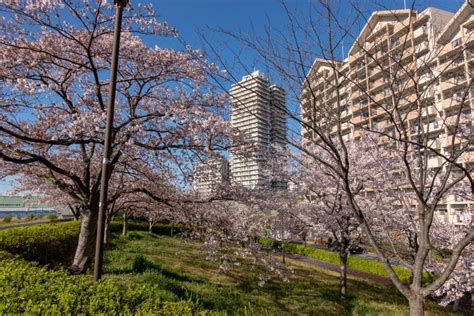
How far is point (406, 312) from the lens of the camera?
9852 millimetres

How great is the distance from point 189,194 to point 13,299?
255 inches

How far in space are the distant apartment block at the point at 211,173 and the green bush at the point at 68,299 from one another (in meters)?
4.49

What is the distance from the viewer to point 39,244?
837cm

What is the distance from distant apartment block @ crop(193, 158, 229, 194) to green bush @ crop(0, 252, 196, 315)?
449cm

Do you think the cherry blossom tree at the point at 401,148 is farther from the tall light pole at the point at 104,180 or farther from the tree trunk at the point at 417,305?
the tall light pole at the point at 104,180

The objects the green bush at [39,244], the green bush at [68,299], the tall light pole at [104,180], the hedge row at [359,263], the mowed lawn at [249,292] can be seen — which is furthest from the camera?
the hedge row at [359,263]

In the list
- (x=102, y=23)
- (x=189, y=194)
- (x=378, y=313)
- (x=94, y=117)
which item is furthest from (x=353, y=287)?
(x=102, y=23)

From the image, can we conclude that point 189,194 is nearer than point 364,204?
Yes

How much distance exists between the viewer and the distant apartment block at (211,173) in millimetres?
8195

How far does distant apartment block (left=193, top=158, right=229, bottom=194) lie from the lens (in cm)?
820

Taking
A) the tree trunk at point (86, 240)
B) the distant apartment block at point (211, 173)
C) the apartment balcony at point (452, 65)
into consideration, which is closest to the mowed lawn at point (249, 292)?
the tree trunk at point (86, 240)

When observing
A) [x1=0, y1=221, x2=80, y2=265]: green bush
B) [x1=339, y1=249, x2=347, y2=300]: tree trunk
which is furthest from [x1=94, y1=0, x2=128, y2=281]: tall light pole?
[x1=339, y1=249, x2=347, y2=300]: tree trunk

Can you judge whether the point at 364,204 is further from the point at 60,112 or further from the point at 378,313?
the point at 60,112

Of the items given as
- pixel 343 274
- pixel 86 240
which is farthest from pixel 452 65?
pixel 86 240
